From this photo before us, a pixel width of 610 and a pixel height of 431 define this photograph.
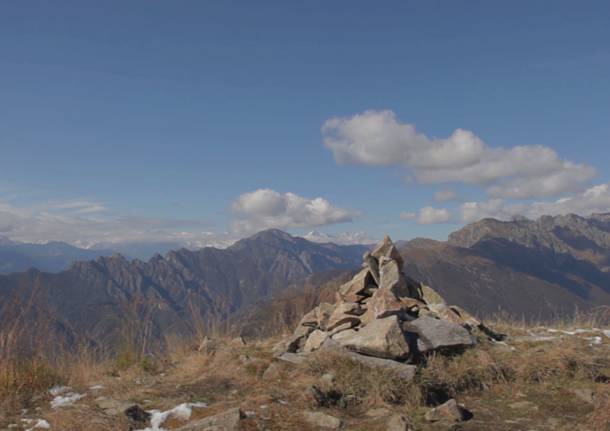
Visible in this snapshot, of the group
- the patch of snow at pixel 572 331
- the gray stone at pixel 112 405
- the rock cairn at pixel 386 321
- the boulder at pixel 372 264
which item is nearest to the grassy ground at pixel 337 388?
the gray stone at pixel 112 405

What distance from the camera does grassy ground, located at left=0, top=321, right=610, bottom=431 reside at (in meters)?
7.74

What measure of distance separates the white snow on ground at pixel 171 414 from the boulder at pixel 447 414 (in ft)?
13.7

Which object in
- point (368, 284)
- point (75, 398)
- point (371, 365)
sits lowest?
point (75, 398)

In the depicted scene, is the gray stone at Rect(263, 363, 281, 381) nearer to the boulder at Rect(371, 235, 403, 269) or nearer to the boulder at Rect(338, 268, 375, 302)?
the boulder at Rect(338, 268, 375, 302)

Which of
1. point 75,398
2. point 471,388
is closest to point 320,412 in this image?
point 471,388

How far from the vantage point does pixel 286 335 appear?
52.5 ft

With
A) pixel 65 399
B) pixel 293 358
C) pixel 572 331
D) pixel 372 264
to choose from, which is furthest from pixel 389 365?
pixel 572 331

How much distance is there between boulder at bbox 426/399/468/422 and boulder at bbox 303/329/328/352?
4.69 meters

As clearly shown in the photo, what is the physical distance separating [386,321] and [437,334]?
4.66 ft

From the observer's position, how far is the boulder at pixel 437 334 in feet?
36.2

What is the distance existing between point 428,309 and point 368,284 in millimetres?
2754

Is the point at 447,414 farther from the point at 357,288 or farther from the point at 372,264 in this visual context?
the point at 372,264

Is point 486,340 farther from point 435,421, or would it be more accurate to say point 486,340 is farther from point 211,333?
point 211,333

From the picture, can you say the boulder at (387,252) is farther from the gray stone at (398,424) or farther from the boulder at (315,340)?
the gray stone at (398,424)
